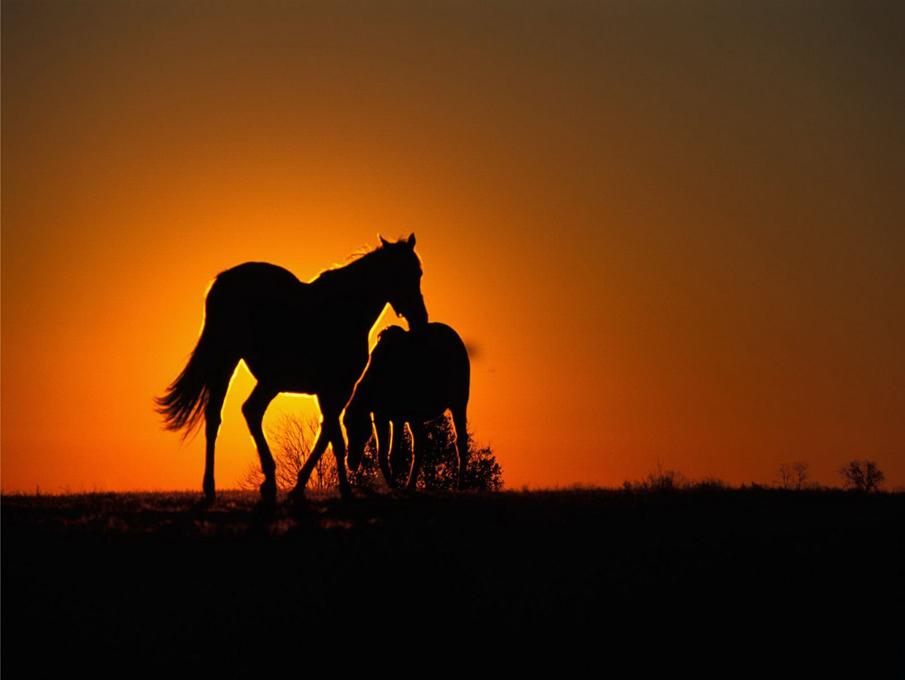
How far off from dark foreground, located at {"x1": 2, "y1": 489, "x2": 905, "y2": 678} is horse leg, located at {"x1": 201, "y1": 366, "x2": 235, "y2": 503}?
1.27 feet

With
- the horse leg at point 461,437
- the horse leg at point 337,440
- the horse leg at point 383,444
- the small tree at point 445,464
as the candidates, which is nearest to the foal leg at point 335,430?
the horse leg at point 337,440

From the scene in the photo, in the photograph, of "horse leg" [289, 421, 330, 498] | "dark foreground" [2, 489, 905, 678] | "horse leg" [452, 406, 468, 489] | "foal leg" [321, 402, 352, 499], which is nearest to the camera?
"dark foreground" [2, 489, 905, 678]

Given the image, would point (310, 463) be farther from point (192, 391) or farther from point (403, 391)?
point (403, 391)

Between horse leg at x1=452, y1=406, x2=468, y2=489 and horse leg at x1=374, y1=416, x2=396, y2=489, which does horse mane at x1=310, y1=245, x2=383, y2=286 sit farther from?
horse leg at x1=452, y1=406, x2=468, y2=489

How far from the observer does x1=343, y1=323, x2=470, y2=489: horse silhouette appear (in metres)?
21.1

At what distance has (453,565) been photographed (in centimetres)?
1280

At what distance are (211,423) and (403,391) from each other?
640 cm

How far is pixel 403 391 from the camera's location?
70.6 ft

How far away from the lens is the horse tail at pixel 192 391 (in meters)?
15.6

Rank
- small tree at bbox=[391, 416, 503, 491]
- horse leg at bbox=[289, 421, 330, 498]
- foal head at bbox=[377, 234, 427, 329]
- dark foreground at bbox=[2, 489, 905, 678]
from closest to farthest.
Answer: dark foreground at bbox=[2, 489, 905, 678] → horse leg at bbox=[289, 421, 330, 498] → foal head at bbox=[377, 234, 427, 329] → small tree at bbox=[391, 416, 503, 491]

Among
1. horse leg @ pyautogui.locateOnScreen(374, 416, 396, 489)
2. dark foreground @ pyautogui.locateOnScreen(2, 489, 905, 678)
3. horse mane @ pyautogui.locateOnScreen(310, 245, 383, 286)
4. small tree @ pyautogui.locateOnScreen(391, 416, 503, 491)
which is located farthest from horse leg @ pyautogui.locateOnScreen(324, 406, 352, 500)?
small tree @ pyautogui.locateOnScreen(391, 416, 503, 491)

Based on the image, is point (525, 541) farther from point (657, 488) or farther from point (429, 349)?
point (429, 349)

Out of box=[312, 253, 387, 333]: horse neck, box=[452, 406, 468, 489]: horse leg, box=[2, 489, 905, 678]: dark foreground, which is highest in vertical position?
→ box=[312, 253, 387, 333]: horse neck

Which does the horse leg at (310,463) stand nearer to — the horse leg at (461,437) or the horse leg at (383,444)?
the horse leg at (383,444)
